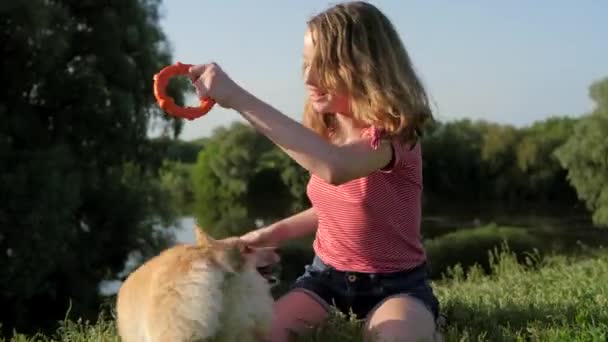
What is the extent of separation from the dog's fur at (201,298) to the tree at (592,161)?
84.0 ft

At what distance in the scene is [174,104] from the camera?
2.69 meters

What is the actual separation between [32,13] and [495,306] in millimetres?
14874

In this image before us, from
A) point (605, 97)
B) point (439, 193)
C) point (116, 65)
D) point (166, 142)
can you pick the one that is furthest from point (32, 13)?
point (439, 193)

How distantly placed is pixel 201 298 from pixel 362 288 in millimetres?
1239

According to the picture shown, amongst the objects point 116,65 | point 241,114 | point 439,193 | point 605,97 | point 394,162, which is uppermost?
point 241,114

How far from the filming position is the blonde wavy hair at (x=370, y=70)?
2928mm

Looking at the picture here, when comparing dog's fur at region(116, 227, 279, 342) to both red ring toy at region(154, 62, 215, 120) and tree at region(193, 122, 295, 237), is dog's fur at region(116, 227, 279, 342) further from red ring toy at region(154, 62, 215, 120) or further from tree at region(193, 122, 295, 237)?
tree at region(193, 122, 295, 237)

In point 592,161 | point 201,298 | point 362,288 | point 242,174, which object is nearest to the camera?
point 201,298

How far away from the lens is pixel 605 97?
28.3 metres

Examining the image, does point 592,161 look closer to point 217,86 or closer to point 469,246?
point 469,246

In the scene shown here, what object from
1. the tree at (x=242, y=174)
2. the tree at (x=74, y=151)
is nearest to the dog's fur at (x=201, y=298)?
the tree at (x=74, y=151)

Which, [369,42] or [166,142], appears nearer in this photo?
[369,42]

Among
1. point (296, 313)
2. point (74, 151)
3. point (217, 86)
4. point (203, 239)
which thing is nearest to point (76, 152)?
point (74, 151)

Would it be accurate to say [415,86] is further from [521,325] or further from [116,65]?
[116,65]
